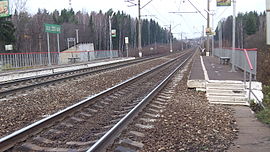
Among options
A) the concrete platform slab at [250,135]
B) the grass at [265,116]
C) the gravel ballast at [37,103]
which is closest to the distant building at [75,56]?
the gravel ballast at [37,103]

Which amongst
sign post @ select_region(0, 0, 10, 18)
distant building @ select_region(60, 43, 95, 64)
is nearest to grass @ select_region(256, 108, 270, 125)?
sign post @ select_region(0, 0, 10, 18)

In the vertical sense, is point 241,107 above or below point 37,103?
below

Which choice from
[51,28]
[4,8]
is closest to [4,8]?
[4,8]

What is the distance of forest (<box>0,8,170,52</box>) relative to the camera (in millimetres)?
46988

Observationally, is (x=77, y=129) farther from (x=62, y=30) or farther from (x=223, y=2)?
(x=62, y=30)

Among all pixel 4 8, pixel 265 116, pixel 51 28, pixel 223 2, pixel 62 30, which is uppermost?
pixel 62 30

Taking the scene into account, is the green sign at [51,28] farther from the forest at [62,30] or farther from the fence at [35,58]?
the forest at [62,30]

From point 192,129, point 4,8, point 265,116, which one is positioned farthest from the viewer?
point 4,8

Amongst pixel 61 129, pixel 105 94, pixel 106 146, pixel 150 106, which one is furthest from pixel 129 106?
pixel 106 146

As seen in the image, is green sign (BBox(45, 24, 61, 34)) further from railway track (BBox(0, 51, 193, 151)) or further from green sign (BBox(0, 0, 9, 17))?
railway track (BBox(0, 51, 193, 151))

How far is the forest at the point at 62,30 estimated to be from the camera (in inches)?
1850

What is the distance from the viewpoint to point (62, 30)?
79250 mm

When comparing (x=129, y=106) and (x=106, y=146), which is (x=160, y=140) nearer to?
(x=106, y=146)

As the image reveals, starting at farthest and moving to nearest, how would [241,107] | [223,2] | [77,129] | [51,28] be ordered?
1. [51,28]
2. [223,2]
3. [241,107]
4. [77,129]
